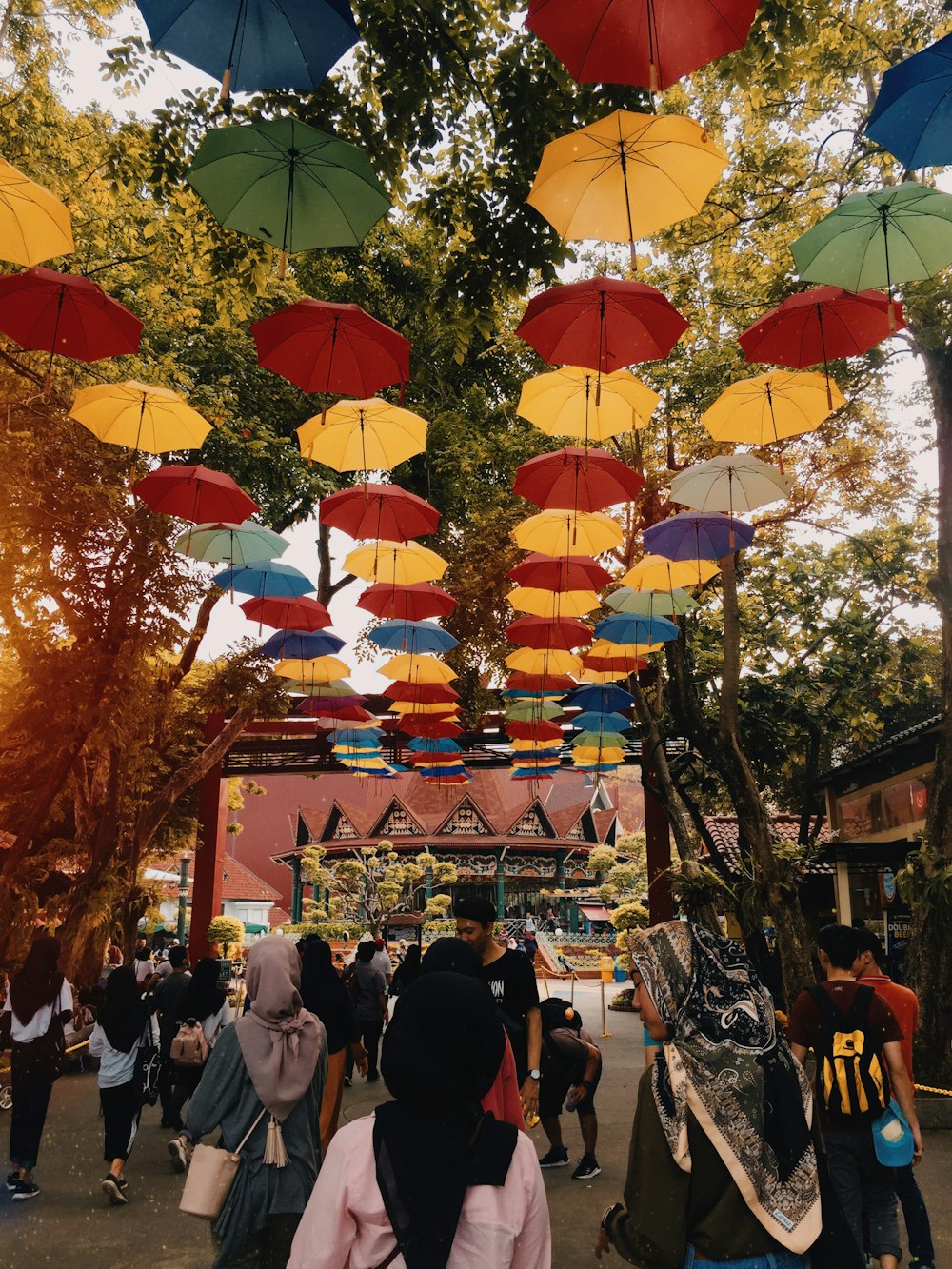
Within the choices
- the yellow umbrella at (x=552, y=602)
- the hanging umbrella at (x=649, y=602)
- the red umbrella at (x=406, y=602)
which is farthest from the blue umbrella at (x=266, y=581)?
the hanging umbrella at (x=649, y=602)

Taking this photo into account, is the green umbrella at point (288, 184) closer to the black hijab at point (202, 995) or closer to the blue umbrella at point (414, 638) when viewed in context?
the black hijab at point (202, 995)

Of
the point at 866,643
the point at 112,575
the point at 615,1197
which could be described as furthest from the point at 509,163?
the point at 866,643

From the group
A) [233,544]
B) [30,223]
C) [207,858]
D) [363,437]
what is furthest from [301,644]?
[207,858]

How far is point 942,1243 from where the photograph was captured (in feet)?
16.4

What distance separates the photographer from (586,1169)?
6.25 metres

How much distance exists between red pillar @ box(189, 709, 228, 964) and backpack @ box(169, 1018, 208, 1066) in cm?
1242

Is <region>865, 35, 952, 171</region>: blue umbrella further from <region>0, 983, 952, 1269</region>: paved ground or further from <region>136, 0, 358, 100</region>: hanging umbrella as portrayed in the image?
<region>0, 983, 952, 1269</region>: paved ground

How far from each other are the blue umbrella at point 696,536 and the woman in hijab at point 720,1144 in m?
7.13

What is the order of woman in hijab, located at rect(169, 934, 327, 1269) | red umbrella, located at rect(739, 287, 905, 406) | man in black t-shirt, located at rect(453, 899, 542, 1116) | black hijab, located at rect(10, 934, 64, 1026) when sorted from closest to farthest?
woman in hijab, located at rect(169, 934, 327, 1269), man in black t-shirt, located at rect(453, 899, 542, 1116), red umbrella, located at rect(739, 287, 905, 406), black hijab, located at rect(10, 934, 64, 1026)

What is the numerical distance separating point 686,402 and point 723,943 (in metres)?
11.6

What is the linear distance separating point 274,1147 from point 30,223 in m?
4.93

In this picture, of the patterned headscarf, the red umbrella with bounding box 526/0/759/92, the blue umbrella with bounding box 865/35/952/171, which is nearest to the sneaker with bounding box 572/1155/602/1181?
the patterned headscarf

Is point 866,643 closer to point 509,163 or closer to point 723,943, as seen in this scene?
point 509,163

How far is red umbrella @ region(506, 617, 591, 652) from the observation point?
1139 centimetres
